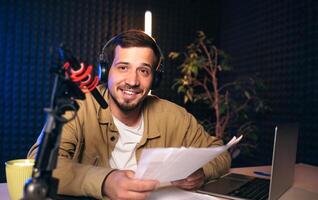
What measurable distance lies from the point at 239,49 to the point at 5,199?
2326 millimetres

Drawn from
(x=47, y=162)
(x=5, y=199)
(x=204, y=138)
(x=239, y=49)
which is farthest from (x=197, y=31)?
(x=47, y=162)

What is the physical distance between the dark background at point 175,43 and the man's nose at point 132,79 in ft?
4.13

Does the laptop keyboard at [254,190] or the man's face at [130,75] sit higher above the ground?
the man's face at [130,75]

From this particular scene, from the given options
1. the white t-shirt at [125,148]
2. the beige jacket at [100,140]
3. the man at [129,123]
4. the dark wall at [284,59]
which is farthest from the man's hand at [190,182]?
the dark wall at [284,59]

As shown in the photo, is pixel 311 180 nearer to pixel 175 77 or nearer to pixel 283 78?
pixel 283 78

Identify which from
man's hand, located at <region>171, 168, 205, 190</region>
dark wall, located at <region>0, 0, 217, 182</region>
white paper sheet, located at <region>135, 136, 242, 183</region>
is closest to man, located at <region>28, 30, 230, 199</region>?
man's hand, located at <region>171, 168, 205, 190</region>

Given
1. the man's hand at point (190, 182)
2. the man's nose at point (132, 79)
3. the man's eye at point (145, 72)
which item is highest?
the man's eye at point (145, 72)

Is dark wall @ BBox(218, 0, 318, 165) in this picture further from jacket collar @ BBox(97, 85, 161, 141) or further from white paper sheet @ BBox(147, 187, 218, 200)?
white paper sheet @ BBox(147, 187, 218, 200)

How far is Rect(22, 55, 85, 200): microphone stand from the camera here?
464 mm

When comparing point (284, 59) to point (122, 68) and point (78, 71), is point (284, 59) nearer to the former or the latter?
point (122, 68)

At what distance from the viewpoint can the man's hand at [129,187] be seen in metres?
0.71

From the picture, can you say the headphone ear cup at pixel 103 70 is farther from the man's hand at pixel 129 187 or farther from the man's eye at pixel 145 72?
the man's hand at pixel 129 187

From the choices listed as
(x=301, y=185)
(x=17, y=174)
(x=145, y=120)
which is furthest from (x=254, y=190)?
(x=17, y=174)

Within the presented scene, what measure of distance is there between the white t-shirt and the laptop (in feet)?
1.03
